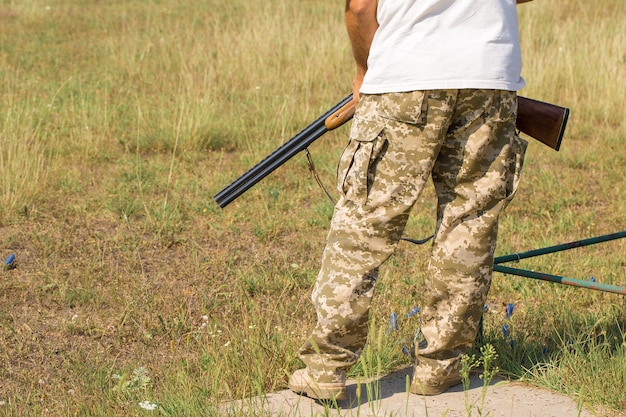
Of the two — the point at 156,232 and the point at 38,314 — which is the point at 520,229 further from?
the point at 38,314

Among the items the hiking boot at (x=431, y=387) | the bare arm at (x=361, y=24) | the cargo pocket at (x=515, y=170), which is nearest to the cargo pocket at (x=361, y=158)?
the bare arm at (x=361, y=24)

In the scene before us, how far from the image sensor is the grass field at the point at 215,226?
3219 mm

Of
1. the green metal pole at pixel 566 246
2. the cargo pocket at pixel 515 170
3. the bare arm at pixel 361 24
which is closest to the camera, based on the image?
the bare arm at pixel 361 24

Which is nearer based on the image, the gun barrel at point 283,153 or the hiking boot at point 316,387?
the hiking boot at point 316,387

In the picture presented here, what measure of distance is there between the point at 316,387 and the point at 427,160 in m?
0.85

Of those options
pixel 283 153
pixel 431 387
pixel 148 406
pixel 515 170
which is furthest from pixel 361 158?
pixel 148 406

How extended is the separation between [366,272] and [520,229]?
2.72 m

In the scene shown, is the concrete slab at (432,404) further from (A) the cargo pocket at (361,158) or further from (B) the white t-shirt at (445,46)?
(B) the white t-shirt at (445,46)

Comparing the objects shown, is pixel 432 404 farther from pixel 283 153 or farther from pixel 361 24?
pixel 361 24

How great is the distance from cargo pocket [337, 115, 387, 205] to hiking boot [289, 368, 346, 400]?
2.02 feet

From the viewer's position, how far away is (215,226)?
17.0 feet

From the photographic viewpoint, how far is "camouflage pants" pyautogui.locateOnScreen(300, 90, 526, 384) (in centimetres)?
259

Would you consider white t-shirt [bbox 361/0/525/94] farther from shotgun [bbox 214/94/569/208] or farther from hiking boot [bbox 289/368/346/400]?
hiking boot [bbox 289/368/346/400]

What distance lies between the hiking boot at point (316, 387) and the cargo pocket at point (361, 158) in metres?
0.62
